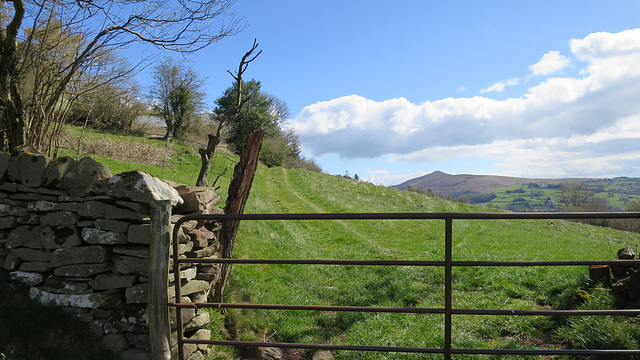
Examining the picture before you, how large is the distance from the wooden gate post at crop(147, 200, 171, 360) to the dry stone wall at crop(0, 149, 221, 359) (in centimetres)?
10

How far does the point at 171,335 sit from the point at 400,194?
20779mm

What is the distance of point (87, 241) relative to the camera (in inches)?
141

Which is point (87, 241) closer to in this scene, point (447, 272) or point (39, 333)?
point (39, 333)

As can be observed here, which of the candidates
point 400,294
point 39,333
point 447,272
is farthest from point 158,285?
point 400,294

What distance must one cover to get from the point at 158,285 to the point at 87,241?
901 millimetres

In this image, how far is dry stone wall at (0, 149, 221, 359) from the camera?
3.53 meters

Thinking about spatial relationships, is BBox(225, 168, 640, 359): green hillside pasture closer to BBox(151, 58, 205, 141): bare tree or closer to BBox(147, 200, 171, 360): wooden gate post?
BBox(147, 200, 171, 360): wooden gate post

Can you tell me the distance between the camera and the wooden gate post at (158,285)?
3.37m

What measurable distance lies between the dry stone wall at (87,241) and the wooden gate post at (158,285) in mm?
102

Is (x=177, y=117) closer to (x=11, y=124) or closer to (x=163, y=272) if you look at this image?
(x=11, y=124)

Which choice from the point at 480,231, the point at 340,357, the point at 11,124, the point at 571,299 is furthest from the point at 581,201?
the point at 11,124

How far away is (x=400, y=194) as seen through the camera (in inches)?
918

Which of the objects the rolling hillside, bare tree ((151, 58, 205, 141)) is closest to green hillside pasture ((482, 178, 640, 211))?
the rolling hillside

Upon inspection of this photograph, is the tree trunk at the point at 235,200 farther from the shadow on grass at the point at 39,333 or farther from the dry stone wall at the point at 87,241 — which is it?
the shadow on grass at the point at 39,333
